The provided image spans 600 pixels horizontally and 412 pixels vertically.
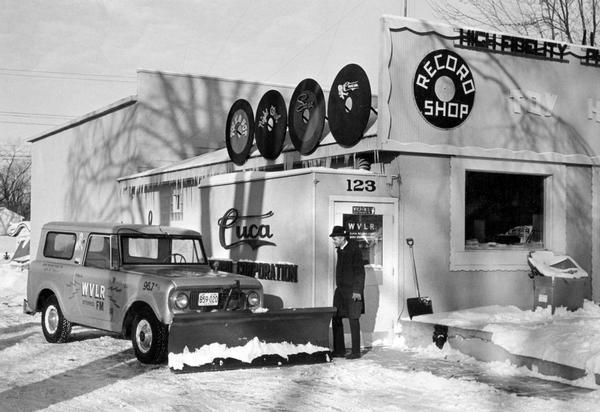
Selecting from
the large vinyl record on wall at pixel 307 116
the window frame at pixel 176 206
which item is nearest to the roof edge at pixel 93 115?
the window frame at pixel 176 206

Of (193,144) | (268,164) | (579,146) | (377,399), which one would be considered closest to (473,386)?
(377,399)

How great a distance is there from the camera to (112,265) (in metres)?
11.5

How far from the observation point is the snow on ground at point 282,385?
8117mm

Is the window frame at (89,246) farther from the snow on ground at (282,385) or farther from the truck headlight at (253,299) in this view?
the truck headlight at (253,299)

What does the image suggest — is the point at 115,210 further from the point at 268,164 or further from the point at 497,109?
the point at 497,109

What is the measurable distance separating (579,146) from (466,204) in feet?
9.23

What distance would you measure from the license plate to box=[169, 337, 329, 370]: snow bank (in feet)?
2.46

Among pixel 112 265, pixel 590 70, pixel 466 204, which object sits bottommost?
A: pixel 112 265

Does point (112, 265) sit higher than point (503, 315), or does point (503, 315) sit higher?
point (112, 265)

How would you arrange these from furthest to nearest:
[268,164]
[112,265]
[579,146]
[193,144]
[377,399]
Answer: [193,144], [268,164], [579,146], [112,265], [377,399]

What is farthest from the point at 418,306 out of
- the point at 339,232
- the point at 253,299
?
the point at 253,299

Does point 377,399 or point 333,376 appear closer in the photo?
point 377,399

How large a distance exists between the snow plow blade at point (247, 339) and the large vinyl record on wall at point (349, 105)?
3.81m

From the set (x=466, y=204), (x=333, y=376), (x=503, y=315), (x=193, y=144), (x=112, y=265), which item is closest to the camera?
(x=333, y=376)
